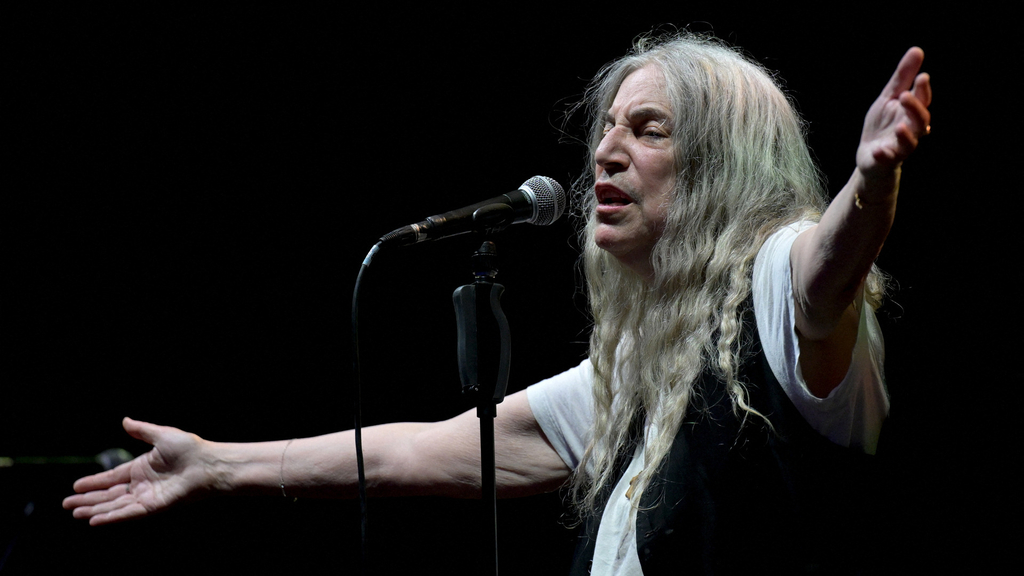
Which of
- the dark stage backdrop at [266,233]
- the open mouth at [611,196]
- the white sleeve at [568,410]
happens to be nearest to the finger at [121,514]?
the dark stage backdrop at [266,233]

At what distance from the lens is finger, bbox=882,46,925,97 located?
1.01 m

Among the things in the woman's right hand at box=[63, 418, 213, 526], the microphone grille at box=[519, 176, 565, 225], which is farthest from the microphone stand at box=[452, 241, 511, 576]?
the woman's right hand at box=[63, 418, 213, 526]

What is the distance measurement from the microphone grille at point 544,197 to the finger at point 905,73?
673 millimetres

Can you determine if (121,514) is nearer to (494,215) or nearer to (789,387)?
(494,215)

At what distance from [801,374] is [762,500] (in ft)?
0.80

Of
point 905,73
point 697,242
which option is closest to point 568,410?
point 697,242

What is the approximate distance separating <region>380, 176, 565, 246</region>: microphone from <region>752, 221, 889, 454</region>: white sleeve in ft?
1.40

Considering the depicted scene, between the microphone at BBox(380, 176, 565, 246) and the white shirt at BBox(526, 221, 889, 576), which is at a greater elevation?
the microphone at BBox(380, 176, 565, 246)

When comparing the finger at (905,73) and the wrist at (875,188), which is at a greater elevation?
the finger at (905,73)

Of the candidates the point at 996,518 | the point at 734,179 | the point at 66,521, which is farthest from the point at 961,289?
the point at 66,521

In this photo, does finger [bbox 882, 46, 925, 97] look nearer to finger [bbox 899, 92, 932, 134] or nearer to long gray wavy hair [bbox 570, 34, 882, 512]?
finger [bbox 899, 92, 932, 134]

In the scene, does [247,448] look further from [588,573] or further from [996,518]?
[996,518]

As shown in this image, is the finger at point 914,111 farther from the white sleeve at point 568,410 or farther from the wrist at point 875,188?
the white sleeve at point 568,410

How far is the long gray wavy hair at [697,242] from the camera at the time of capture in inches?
61.9
